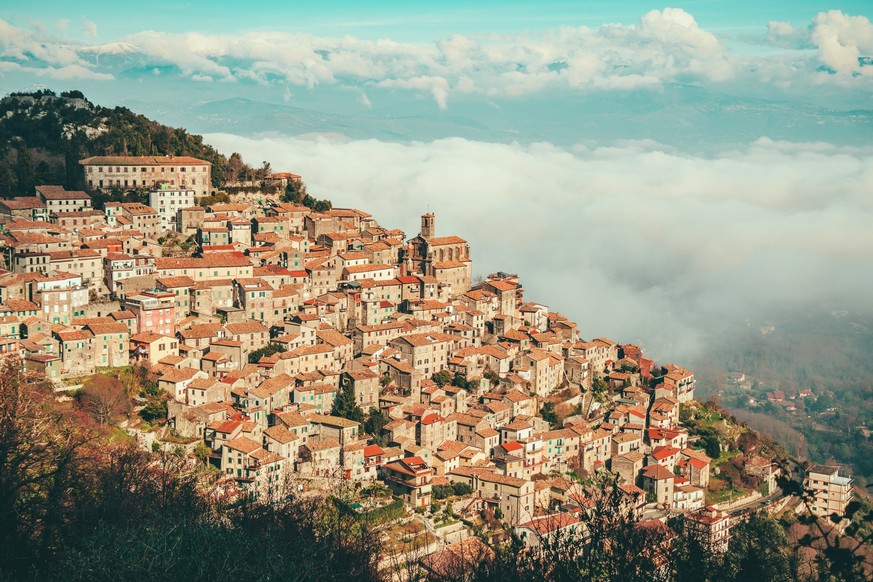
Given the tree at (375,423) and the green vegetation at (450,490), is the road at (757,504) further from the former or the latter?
the tree at (375,423)

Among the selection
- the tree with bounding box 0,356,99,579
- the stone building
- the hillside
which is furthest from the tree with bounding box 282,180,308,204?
the tree with bounding box 0,356,99,579

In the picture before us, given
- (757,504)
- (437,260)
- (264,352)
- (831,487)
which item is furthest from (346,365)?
(831,487)

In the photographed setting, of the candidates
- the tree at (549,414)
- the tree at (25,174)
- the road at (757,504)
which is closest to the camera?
the road at (757,504)

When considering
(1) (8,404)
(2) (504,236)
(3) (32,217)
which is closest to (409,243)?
(3) (32,217)

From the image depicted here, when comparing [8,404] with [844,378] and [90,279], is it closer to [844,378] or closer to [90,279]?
[90,279]

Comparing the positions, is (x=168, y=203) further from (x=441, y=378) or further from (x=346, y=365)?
(x=441, y=378)

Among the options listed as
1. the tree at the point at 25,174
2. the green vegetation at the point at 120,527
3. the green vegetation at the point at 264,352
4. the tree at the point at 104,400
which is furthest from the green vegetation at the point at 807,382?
the tree at the point at 25,174
